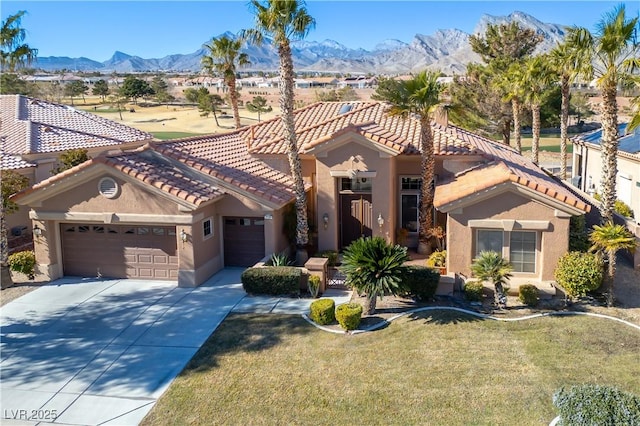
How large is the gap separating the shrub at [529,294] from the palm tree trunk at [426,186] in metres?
5.28

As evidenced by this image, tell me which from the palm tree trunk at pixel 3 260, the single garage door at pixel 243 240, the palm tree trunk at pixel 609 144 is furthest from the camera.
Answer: the single garage door at pixel 243 240

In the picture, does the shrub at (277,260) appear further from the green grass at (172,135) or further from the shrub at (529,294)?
the green grass at (172,135)

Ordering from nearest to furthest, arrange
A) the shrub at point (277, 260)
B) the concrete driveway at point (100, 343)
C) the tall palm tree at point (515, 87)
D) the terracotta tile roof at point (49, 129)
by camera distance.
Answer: the concrete driveway at point (100, 343), the shrub at point (277, 260), the terracotta tile roof at point (49, 129), the tall palm tree at point (515, 87)

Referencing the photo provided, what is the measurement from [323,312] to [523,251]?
6.67 meters

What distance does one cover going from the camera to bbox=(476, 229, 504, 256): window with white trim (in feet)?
57.4

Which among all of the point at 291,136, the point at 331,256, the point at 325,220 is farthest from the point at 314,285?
the point at 291,136

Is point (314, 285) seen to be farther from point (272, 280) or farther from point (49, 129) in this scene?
point (49, 129)

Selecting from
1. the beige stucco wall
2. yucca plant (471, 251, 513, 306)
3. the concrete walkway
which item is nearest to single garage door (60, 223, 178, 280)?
the concrete walkway

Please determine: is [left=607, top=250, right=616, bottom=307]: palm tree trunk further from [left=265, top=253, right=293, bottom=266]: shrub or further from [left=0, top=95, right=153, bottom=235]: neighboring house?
[left=0, top=95, right=153, bottom=235]: neighboring house

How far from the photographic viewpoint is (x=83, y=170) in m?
18.9

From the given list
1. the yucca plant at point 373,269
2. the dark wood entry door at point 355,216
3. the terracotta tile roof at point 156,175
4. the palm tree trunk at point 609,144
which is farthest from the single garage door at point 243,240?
the palm tree trunk at point 609,144

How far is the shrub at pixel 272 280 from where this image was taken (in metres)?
17.4

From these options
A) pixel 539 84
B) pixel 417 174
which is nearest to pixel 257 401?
pixel 417 174

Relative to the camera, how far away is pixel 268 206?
64.1 feet
